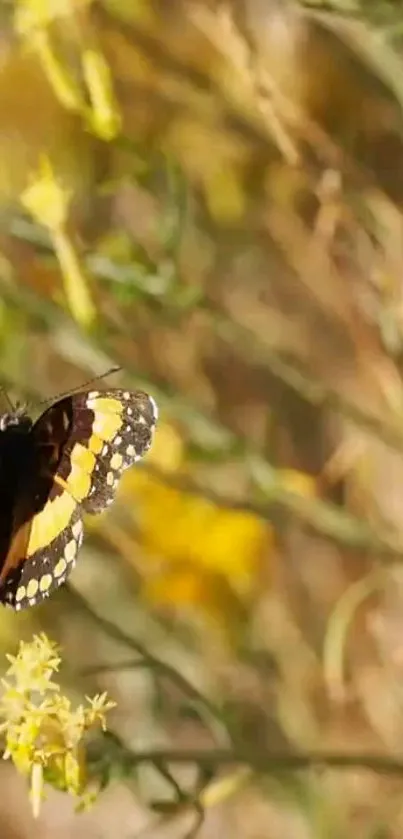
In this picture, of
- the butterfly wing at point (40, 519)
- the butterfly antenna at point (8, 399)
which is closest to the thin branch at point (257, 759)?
the butterfly wing at point (40, 519)

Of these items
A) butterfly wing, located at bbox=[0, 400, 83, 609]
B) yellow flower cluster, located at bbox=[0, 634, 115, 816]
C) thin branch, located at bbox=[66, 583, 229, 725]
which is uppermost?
butterfly wing, located at bbox=[0, 400, 83, 609]

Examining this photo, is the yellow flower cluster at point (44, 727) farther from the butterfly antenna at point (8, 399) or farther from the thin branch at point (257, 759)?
the butterfly antenna at point (8, 399)

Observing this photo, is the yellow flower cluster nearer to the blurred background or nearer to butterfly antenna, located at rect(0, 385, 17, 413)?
the blurred background

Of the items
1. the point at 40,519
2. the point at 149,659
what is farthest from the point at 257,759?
the point at 40,519

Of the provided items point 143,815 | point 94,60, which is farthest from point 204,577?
point 94,60

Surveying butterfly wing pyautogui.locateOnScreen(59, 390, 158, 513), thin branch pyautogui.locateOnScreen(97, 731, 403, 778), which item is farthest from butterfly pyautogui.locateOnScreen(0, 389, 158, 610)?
thin branch pyautogui.locateOnScreen(97, 731, 403, 778)

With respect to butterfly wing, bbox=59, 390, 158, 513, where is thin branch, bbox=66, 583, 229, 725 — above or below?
below
